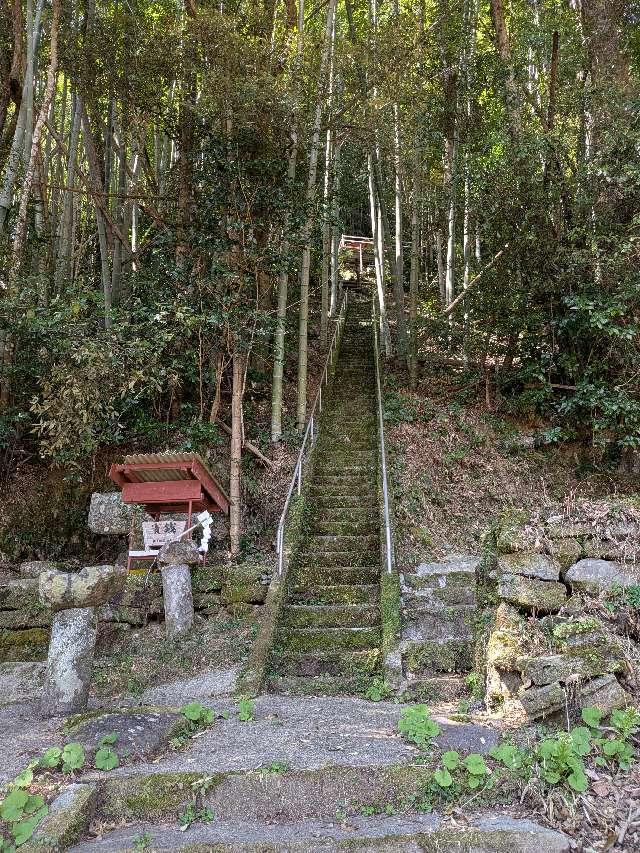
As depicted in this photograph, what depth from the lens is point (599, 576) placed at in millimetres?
4770

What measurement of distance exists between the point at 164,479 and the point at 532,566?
167 inches

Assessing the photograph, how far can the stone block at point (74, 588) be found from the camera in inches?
205

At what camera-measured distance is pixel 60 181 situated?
13352mm

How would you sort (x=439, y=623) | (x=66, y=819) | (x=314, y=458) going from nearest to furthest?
(x=66, y=819) → (x=439, y=623) → (x=314, y=458)

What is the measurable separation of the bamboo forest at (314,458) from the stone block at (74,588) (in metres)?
0.03

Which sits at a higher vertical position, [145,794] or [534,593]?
[534,593]

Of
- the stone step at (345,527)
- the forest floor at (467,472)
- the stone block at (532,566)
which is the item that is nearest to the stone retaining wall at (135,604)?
the stone step at (345,527)

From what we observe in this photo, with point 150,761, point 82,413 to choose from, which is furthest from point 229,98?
point 150,761

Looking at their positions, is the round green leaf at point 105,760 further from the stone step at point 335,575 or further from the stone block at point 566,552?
the stone step at point 335,575

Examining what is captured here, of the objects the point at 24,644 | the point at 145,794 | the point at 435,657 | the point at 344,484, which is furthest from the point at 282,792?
the point at 344,484

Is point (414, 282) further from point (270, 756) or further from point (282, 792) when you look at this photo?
point (282, 792)

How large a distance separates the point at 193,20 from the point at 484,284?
5535 mm

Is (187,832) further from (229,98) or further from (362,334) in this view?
(362,334)

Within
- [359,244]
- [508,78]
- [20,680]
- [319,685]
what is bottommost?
[20,680]
